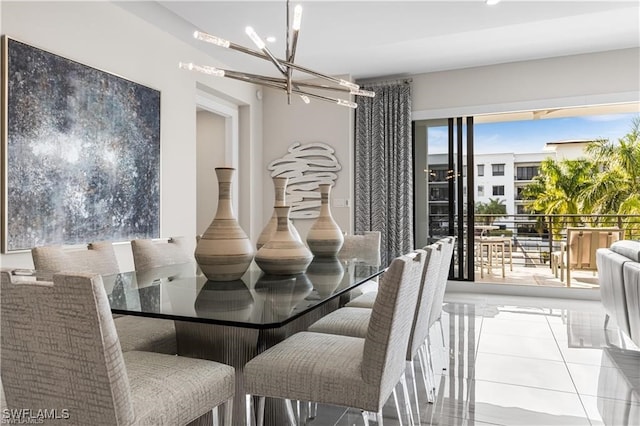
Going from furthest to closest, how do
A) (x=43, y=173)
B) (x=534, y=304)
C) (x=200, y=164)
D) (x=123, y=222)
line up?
(x=200, y=164), (x=534, y=304), (x=123, y=222), (x=43, y=173)

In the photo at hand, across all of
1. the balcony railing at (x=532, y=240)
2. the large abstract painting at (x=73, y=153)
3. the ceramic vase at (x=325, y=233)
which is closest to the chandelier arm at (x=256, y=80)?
the ceramic vase at (x=325, y=233)

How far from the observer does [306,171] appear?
18.8 feet

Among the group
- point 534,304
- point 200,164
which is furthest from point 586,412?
point 200,164

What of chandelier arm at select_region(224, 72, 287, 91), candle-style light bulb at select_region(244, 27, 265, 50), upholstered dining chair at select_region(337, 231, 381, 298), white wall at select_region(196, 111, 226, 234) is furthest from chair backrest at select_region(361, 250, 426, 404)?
white wall at select_region(196, 111, 226, 234)

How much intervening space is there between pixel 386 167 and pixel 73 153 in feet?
11.7

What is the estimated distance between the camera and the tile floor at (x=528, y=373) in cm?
212

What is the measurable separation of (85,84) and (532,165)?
5823mm

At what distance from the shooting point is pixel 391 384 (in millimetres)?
1533

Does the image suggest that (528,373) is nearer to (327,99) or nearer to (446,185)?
(327,99)

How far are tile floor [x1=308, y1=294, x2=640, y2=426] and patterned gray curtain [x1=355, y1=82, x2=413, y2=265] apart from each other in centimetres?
145

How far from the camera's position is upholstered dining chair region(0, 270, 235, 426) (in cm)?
105

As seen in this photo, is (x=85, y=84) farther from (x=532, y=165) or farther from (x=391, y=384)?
(x=532, y=165)

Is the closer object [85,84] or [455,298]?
[85,84]

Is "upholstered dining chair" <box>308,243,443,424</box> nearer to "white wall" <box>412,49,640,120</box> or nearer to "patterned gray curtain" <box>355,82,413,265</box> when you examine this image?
→ "patterned gray curtain" <box>355,82,413,265</box>
